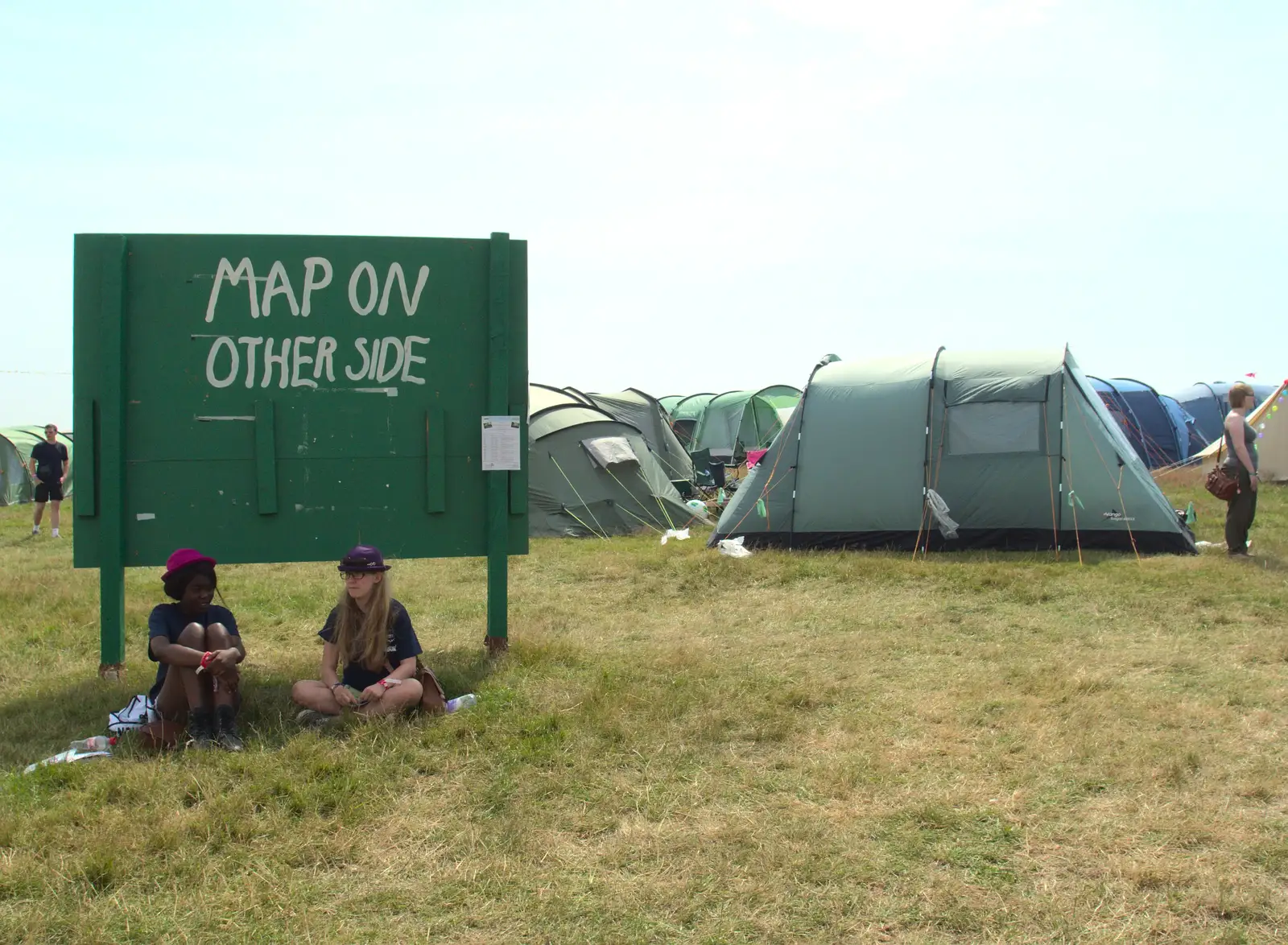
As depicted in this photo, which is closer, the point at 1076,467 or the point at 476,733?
the point at 476,733

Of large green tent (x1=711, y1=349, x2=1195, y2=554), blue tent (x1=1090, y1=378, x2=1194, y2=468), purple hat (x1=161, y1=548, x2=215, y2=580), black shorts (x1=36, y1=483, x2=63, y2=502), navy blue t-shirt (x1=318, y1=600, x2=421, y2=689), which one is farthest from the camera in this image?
blue tent (x1=1090, y1=378, x2=1194, y2=468)

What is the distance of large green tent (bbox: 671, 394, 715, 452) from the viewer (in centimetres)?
2805

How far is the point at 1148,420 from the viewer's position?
22.0 m

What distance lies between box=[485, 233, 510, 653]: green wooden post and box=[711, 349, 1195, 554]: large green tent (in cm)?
517

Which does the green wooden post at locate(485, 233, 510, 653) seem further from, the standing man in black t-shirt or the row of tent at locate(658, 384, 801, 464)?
the row of tent at locate(658, 384, 801, 464)

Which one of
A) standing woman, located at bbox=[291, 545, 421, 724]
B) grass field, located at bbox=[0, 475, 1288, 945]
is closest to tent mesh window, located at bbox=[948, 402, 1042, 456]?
Answer: grass field, located at bbox=[0, 475, 1288, 945]

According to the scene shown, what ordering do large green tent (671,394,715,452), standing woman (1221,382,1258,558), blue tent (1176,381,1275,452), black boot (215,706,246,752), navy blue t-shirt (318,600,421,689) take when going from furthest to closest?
large green tent (671,394,715,452) → blue tent (1176,381,1275,452) → standing woman (1221,382,1258,558) → navy blue t-shirt (318,600,421,689) → black boot (215,706,246,752)

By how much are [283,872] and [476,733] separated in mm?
1437

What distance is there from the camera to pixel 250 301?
577cm

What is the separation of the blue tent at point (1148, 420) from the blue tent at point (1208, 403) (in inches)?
88.1

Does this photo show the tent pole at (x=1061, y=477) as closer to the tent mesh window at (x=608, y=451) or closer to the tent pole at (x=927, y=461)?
the tent pole at (x=927, y=461)

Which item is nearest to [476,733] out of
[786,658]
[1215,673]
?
[786,658]

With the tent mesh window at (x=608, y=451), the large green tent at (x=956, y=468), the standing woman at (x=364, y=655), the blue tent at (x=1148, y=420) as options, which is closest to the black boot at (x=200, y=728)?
the standing woman at (x=364, y=655)

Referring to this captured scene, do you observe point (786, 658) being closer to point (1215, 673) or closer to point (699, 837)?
point (1215, 673)
